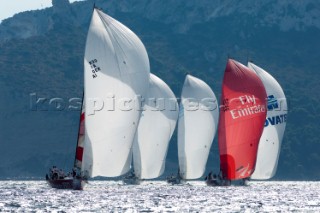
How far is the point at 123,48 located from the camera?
82812mm

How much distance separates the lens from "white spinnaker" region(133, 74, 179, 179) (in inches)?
4493

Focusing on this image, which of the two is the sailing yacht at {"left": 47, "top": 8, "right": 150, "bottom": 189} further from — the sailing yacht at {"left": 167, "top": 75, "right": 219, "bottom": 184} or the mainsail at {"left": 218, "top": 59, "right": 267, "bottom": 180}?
the sailing yacht at {"left": 167, "top": 75, "right": 219, "bottom": 184}

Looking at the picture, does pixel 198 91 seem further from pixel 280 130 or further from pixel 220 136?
pixel 220 136

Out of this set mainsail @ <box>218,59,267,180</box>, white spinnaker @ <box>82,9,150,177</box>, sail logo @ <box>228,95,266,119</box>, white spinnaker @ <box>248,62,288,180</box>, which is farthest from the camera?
white spinnaker @ <box>248,62,288,180</box>

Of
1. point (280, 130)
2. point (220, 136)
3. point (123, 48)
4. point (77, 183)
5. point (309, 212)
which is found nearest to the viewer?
point (309, 212)

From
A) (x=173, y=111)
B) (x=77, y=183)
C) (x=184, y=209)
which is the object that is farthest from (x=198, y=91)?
(x=184, y=209)

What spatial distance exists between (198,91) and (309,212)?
1600 inches

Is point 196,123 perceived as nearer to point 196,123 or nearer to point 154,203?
point 196,123

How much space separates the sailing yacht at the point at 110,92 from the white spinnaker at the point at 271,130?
25.9 m

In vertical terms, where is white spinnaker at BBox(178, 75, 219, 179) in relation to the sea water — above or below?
above

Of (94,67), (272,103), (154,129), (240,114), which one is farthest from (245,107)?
(154,129)

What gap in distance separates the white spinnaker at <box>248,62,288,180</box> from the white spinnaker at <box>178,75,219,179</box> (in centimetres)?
564

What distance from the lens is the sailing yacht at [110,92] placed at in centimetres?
8281

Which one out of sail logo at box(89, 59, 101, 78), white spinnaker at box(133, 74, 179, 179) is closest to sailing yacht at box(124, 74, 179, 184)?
white spinnaker at box(133, 74, 179, 179)
